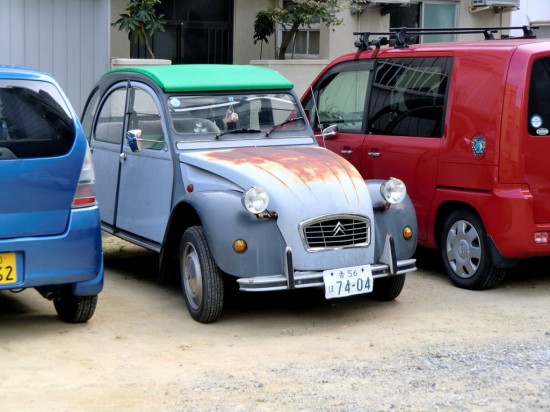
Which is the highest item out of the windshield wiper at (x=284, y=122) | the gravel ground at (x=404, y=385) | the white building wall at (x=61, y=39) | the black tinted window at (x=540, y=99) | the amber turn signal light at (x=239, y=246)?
the white building wall at (x=61, y=39)

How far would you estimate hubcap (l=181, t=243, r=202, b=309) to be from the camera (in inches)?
294

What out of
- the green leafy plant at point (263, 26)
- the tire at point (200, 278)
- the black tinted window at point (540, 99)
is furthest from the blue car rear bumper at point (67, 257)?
the green leafy plant at point (263, 26)

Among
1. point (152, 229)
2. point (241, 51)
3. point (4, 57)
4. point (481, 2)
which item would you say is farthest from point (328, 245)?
point (481, 2)

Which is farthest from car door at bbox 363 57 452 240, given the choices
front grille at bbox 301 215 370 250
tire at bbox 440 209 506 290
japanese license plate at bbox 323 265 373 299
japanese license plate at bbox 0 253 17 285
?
japanese license plate at bbox 0 253 17 285

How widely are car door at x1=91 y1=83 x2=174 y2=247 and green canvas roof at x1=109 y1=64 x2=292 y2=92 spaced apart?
18cm

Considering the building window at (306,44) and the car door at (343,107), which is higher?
the building window at (306,44)

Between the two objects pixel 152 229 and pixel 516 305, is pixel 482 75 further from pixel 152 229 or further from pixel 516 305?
pixel 152 229

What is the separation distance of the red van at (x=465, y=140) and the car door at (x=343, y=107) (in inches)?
0.8

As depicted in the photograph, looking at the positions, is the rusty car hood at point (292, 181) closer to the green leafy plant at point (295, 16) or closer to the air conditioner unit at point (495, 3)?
the green leafy plant at point (295, 16)

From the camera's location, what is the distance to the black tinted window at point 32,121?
6758mm

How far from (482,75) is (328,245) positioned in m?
2.16

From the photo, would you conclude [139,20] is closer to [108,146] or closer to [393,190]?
[108,146]

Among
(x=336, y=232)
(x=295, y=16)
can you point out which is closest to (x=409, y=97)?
(x=336, y=232)

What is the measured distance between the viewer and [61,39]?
1248cm
